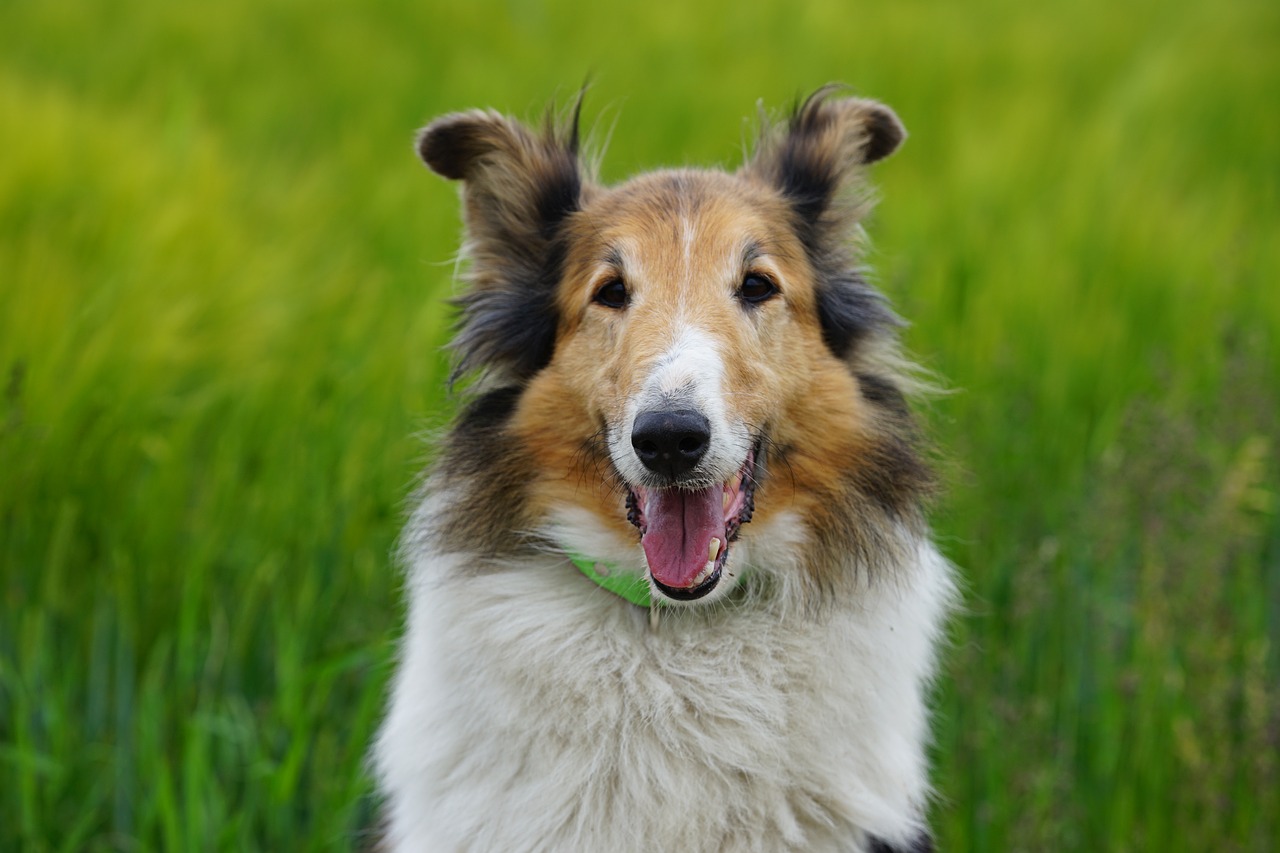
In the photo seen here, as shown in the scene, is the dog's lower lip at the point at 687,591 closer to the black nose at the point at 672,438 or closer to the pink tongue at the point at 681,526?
the pink tongue at the point at 681,526

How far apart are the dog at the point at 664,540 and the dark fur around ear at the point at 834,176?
0.04 ft

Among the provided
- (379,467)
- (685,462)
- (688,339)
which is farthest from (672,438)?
(379,467)

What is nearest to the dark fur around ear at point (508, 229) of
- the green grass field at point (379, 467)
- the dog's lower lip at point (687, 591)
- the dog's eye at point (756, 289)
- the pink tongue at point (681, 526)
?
the green grass field at point (379, 467)

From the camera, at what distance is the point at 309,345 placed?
5.45 m

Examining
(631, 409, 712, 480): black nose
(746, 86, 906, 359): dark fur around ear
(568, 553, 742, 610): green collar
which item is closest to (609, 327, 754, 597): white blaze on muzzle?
(631, 409, 712, 480): black nose

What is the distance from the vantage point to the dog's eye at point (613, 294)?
330 centimetres

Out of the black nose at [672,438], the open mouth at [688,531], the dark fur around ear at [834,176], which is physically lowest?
the open mouth at [688,531]

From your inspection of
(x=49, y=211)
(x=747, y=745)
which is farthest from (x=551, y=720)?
(x=49, y=211)

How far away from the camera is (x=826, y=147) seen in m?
3.60

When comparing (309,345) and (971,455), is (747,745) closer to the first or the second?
(971,455)

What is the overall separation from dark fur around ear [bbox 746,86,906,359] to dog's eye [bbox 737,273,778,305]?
8.7 inches

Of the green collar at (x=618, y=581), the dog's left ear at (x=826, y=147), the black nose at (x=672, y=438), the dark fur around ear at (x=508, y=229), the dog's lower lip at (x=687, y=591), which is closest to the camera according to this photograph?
the black nose at (x=672, y=438)

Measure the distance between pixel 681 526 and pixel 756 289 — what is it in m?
0.69

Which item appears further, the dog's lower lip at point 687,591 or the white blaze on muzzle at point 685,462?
the dog's lower lip at point 687,591
